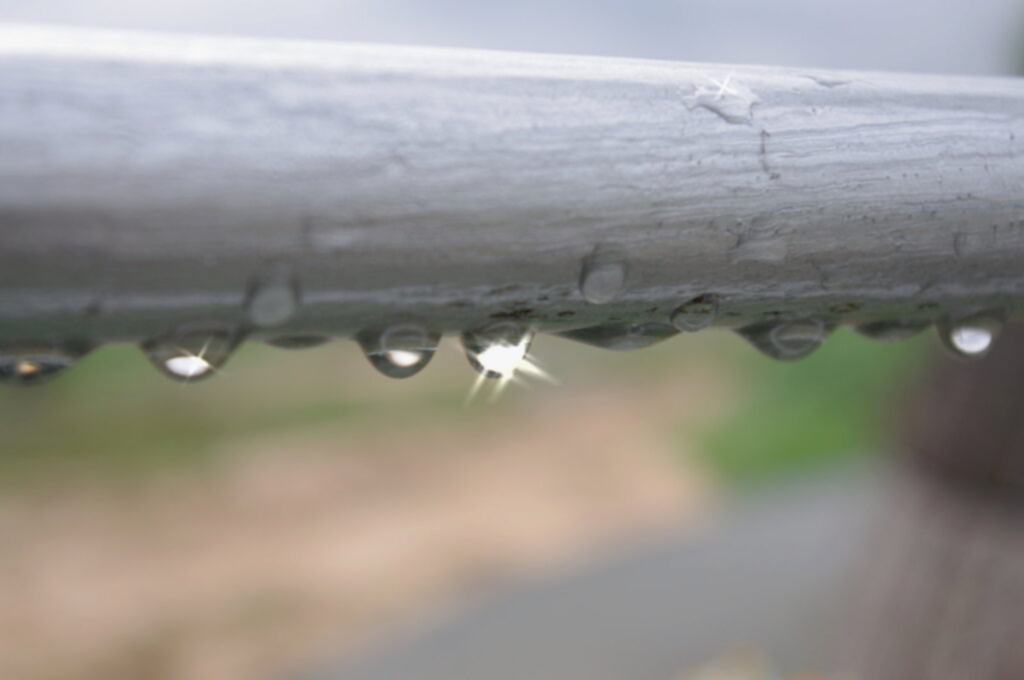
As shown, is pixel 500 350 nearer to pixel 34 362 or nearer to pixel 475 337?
pixel 475 337

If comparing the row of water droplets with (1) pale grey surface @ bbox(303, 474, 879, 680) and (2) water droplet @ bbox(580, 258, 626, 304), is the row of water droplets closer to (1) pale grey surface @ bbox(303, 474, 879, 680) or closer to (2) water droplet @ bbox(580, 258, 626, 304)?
(2) water droplet @ bbox(580, 258, 626, 304)

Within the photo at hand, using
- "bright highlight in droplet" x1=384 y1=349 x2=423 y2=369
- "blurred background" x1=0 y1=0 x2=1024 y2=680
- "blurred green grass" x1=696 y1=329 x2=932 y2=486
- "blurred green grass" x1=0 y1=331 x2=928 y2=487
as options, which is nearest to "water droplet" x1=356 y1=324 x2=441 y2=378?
"bright highlight in droplet" x1=384 y1=349 x2=423 y2=369

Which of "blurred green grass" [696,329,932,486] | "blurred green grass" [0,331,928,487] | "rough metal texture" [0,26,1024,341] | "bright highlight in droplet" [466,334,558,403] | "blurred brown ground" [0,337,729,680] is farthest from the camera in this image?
"blurred green grass" [696,329,932,486]

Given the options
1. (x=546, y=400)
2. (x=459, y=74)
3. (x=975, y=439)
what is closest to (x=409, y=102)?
(x=459, y=74)

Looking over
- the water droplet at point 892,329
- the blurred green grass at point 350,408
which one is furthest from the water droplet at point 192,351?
the blurred green grass at point 350,408

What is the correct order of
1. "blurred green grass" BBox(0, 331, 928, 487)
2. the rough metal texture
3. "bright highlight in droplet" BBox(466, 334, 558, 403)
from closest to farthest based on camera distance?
the rough metal texture → "bright highlight in droplet" BBox(466, 334, 558, 403) → "blurred green grass" BBox(0, 331, 928, 487)

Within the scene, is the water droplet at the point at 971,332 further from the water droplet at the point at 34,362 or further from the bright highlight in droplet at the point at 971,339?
the water droplet at the point at 34,362

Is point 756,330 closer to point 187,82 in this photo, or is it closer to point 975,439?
point 187,82
